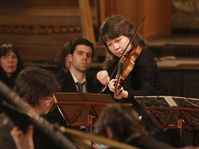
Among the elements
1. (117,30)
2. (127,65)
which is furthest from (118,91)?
(117,30)

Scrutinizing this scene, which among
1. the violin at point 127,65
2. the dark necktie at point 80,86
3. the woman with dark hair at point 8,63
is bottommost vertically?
the dark necktie at point 80,86

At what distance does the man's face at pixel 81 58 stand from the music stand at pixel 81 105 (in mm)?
1055

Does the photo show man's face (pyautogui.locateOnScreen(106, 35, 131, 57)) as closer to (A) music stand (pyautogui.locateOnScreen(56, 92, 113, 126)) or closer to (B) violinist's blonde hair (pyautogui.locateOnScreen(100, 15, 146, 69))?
(B) violinist's blonde hair (pyautogui.locateOnScreen(100, 15, 146, 69))

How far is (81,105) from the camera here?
430 cm

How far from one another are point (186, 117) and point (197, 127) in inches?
5.4

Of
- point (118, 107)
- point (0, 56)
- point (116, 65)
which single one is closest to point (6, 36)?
point (0, 56)

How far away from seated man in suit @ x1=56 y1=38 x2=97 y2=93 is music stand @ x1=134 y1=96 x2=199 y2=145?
1.17 meters

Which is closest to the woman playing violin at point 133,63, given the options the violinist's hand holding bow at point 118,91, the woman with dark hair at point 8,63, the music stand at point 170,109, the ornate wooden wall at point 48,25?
the violinist's hand holding bow at point 118,91

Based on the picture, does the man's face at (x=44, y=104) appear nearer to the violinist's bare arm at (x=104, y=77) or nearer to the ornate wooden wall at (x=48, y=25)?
the violinist's bare arm at (x=104, y=77)

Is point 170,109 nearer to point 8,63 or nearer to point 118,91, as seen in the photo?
point 118,91

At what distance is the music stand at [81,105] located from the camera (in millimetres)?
4262

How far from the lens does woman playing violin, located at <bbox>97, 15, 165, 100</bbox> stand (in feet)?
15.3

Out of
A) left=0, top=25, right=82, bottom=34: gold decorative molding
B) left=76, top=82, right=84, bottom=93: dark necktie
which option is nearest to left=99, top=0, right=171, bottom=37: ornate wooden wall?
left=0, top=25, right=82, bottom=34: gold decorative molding

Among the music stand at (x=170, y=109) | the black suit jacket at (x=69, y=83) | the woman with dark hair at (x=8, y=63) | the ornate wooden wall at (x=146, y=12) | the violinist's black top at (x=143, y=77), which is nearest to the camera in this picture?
the music stand at (x=170, y=109)
